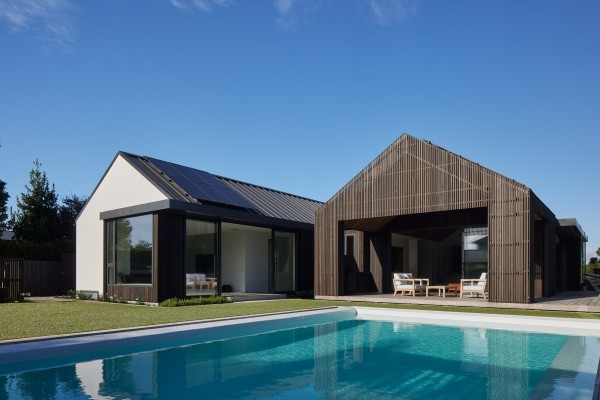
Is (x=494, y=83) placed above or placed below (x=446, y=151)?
above

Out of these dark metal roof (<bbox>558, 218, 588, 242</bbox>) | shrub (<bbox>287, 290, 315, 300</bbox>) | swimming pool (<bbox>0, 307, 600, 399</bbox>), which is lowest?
shrub (<bbox>287, 290, 315, 300</bbox>)

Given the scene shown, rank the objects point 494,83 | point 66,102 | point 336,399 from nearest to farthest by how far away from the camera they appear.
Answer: point 336,399 < point 494,83 < point 66,102

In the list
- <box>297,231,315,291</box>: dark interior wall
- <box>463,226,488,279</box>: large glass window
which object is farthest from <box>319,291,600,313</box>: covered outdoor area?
<box>463,226,488,279</box>: large glass window

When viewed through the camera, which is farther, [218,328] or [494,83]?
[494,83]

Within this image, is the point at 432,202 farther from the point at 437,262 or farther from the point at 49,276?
the point at 49,276

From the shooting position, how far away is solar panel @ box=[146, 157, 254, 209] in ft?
54.3

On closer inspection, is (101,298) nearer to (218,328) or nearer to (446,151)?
(218,328)

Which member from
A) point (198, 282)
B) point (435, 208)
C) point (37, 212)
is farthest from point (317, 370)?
point (37, 212)

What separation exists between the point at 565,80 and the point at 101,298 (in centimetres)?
1726

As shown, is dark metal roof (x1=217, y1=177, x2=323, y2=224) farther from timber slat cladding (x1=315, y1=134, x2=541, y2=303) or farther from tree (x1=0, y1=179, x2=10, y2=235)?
tree (x1=0, y1=179, x2=10, y2=235)

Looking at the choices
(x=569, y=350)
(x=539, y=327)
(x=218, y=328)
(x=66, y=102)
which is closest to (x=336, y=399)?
(x=218, y=328)

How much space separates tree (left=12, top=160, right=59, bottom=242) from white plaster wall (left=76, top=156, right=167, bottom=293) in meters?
9.48

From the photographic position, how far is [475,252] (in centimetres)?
2144

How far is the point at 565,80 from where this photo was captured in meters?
14.4
